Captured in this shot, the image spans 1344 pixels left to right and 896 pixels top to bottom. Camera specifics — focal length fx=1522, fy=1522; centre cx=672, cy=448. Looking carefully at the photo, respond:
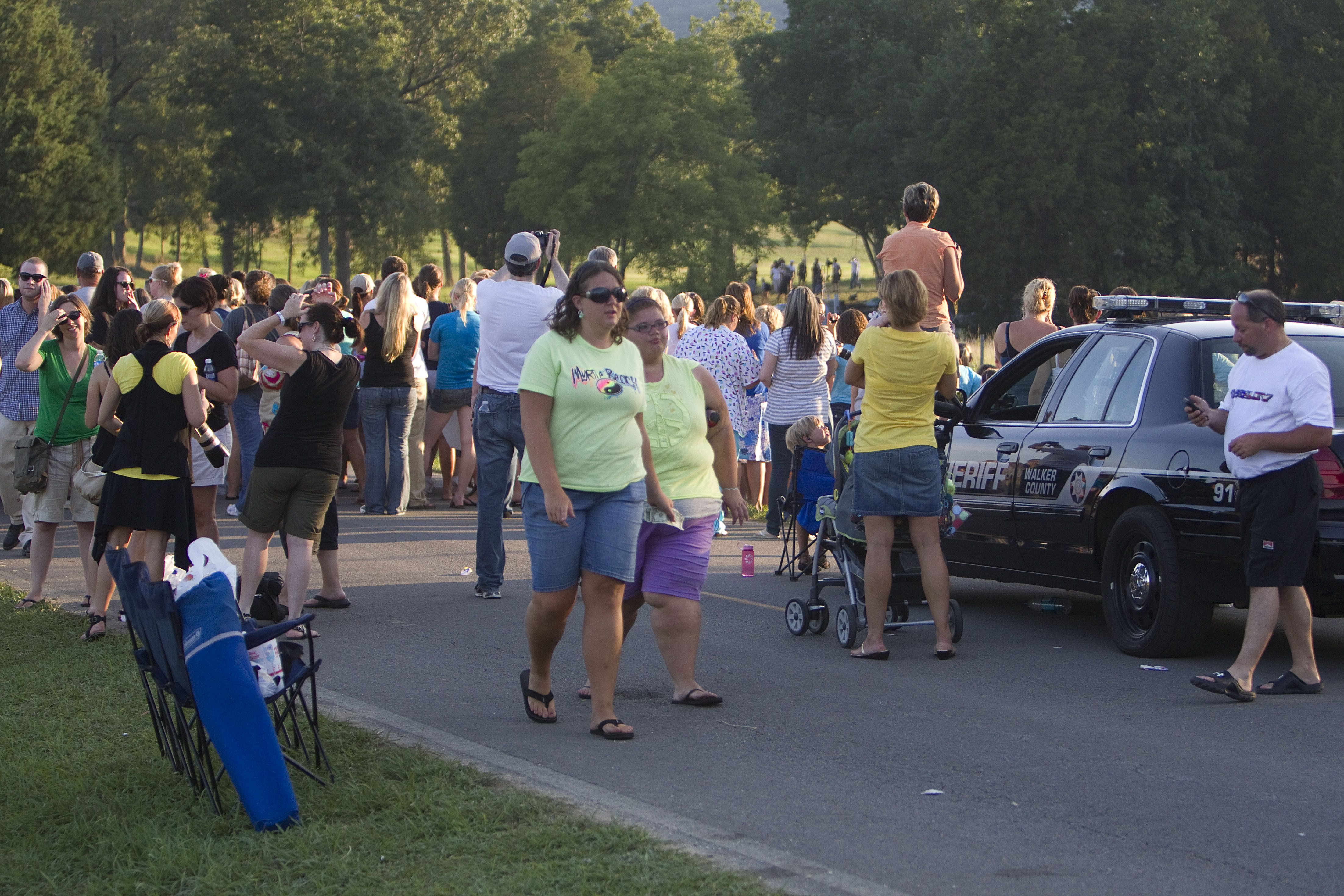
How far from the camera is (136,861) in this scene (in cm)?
478

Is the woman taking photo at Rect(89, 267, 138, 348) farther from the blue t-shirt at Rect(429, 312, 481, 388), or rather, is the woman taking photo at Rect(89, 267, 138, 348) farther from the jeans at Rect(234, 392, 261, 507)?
the blue t-shirt at Rect(429, 312, 481, 388)

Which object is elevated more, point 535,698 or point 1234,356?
point 1234,356

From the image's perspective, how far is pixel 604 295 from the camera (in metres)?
6.02

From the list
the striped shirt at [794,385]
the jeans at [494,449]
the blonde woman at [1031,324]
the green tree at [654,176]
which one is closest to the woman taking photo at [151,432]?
the jeans at [494,449]

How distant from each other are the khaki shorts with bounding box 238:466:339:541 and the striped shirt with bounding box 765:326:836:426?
195 inches

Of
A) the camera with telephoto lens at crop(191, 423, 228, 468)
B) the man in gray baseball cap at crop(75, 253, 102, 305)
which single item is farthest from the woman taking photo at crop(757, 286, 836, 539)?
the man in gray baseball cap at crop(75, 253, 102, 305)

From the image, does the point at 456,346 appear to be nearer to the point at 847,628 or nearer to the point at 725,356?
the point at 725,356

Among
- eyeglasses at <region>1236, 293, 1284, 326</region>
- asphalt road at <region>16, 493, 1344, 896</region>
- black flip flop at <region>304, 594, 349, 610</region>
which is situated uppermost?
eyeglasses at <region>1236, 293, 1284, 326</region>

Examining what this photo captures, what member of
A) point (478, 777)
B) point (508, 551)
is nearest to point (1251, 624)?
point (478, 777)

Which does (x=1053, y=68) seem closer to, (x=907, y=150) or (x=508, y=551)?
(x=907, y=150)

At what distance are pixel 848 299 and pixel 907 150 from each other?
44.1 feet

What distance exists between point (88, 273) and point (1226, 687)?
1082cm

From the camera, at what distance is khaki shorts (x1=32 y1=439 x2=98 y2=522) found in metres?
9.39

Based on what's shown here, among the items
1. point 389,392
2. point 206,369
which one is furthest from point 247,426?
point 206,369
